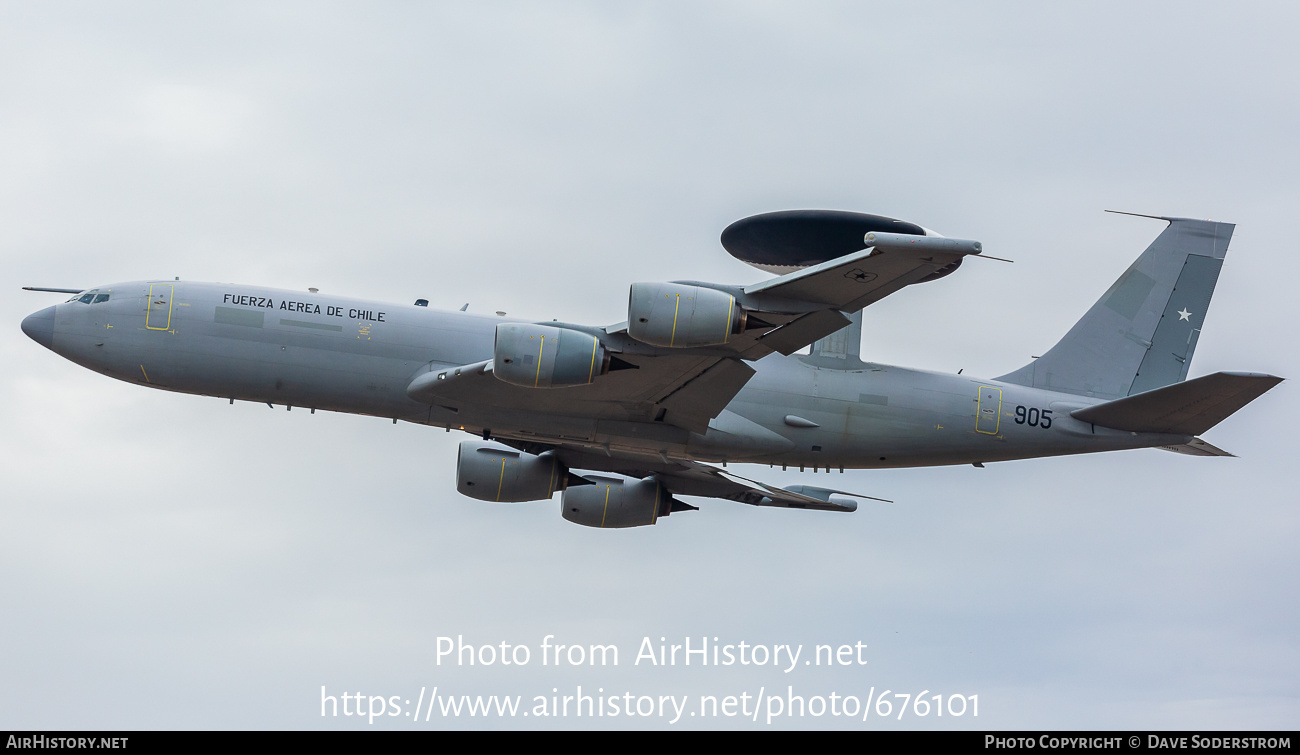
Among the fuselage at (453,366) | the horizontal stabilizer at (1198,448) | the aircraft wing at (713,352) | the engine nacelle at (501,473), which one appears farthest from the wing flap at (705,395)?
the horizontal stabilizer at (1198,448)

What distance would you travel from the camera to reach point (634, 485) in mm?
A: 39062

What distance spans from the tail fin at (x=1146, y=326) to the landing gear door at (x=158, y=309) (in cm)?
2342

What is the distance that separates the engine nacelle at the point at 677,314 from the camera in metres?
27.2

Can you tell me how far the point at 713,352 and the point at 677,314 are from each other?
239 centimetres

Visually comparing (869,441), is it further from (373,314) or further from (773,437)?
(373,314)

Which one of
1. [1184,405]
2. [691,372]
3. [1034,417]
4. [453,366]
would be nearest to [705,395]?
[691,372]

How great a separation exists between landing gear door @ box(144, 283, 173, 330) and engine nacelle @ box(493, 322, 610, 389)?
9.37 metres

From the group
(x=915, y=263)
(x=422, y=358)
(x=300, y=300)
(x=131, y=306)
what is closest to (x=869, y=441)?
(x=915, y=263)

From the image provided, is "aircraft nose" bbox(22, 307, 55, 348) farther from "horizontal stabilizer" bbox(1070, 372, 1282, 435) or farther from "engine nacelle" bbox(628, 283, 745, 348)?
"horizontal stabilizer" bbox(1070, 372, 1282, 435)

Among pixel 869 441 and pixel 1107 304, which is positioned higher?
pixel 1107 304

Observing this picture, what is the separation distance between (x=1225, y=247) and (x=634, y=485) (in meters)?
20.0

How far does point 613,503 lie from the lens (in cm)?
3862

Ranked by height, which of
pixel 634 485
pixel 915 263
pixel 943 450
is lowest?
pixel 634 485

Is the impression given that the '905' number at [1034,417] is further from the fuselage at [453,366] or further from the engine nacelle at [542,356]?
the engine nacelle at [542,356]
